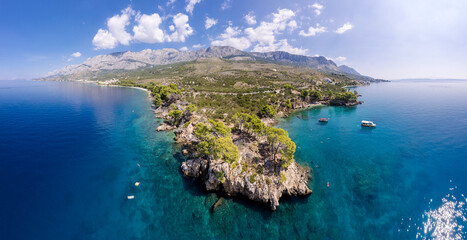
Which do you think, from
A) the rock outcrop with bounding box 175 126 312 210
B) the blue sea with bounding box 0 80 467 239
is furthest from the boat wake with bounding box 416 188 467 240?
the rock outcrop with bounding box 175 126 312 210

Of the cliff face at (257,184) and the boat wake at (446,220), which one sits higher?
the cliff face at (257,184)

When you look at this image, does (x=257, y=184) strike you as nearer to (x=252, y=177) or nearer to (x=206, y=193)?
(x=252, y=177)

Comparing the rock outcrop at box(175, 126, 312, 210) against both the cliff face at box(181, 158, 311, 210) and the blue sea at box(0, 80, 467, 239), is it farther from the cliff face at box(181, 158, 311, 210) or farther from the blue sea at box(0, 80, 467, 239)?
the blue sea at box(0, 80, 467, 239)

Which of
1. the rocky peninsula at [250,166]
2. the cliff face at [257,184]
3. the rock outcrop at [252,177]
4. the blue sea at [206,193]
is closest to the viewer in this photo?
the blue sea at [206,193]

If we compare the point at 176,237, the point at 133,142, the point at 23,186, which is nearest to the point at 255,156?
the point at 176,237

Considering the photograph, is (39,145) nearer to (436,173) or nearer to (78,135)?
(78,135)

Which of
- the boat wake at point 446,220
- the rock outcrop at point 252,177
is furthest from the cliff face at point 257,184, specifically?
the boat wake at point 446,220

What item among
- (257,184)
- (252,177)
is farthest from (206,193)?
(257,184)

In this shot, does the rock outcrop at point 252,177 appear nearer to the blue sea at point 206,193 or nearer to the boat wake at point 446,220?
the blue sea at point 206,193
